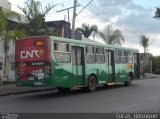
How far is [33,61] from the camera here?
1953 centimetres

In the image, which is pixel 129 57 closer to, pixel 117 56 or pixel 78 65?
pixel 117 56

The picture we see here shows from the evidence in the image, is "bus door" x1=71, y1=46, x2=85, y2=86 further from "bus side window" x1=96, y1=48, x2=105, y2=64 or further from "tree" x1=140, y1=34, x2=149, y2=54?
"tree" x1=140, y1=34, x2=149, y2=54

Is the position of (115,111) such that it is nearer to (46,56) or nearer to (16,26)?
(46,56)

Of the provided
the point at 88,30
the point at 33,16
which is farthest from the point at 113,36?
the point at 33,16

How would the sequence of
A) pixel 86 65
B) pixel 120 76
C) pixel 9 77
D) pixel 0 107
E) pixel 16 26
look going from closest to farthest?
1. pixel 0 107
2. pixel 86 65
3. pixel 120 76
4. pixel 16 26
5. pixel 9 77

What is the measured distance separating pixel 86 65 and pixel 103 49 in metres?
→ 2.69

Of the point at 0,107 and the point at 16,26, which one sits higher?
the point at 16,26

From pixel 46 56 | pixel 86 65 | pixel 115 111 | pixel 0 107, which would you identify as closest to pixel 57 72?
pixel 46 56

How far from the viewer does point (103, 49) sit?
2436cm

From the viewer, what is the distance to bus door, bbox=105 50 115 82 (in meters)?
25.0

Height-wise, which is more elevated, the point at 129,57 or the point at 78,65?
the point at 129,57

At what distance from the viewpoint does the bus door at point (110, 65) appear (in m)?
25.0

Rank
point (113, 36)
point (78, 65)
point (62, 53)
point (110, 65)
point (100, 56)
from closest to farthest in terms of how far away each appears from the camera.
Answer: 1. point (62, 53)
2. point (78, 65)
3. point (100, 56)
4. point (110, 65)
5. point (113, 36)

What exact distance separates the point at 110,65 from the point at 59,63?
21.2 ft
